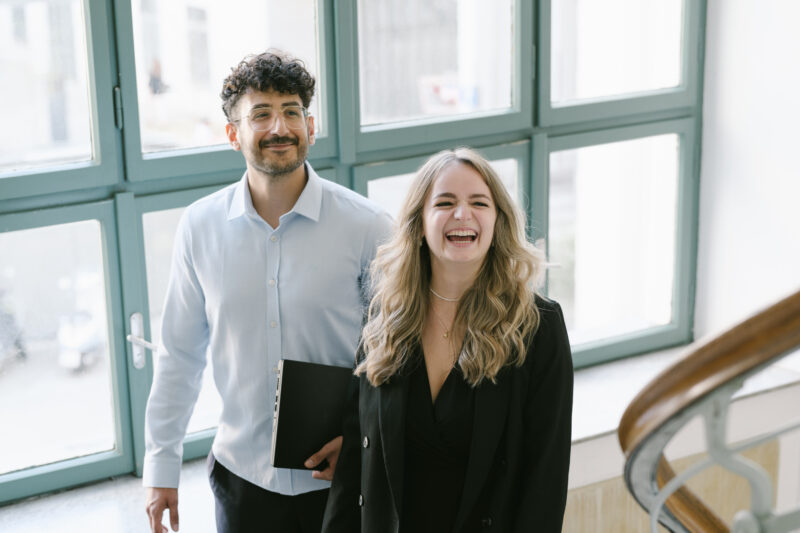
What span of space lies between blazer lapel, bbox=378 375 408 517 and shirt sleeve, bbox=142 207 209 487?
0.50 metres

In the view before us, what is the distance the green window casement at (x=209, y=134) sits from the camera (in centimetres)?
234

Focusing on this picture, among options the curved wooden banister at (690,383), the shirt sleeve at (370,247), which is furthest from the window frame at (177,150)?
the curved wooden banister at (690,383)

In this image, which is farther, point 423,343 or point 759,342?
point 423,343

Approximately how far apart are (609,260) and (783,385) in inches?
26.6

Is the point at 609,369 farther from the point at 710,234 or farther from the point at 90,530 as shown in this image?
the point at 90,530

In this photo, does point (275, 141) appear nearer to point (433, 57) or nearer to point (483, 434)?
point (483, 434)

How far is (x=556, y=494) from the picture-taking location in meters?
1.75

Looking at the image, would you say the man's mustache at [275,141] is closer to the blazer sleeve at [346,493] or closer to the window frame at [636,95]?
the blazer sleeve at [346,493]

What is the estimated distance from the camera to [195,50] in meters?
2.47

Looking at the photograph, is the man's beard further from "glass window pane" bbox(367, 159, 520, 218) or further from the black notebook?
"glass window pane" bbox(367, 159, 520, 218)

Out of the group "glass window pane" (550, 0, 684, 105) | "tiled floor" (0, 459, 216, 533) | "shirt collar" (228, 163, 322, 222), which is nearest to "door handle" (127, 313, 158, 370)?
"tiled floor" (0, 459, 216, 533)

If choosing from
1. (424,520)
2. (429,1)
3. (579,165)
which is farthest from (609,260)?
(424,520)

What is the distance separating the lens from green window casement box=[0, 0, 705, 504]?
7.69ft

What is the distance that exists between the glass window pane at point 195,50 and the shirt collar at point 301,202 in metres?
0.58
